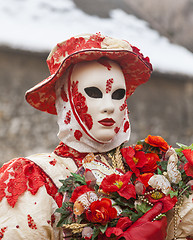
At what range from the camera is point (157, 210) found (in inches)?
52.2

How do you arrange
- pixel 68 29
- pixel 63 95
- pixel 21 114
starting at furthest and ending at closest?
pixel 68 29 → pixel 21 114 → pixel 63 95

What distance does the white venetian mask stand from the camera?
1.56 meters

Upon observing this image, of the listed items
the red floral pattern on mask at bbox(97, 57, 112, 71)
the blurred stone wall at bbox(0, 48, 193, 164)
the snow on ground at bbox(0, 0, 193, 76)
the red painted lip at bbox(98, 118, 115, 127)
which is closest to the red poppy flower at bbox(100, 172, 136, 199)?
the red painted lip at bbox(98, 118, 115, 127)

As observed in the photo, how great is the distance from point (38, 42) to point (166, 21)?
1268 millimetres

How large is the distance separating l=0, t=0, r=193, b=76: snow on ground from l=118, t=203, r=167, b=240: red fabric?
2.82 meters

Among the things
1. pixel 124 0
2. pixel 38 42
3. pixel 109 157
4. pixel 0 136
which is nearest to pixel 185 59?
pixel 124 0

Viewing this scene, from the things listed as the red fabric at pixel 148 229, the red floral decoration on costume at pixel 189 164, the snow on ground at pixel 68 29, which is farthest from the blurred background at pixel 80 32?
the red fabric at pixel 148 229

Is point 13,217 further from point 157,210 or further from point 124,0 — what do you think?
point 124,0

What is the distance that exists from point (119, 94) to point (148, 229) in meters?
0.60

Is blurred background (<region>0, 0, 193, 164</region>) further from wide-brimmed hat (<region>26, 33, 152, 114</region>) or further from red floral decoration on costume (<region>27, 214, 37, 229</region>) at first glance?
red floral decoration on costume (<region>27, 214, 37, 229</region>)

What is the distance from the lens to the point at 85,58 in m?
1.57

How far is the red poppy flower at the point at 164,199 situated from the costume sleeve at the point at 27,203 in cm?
36

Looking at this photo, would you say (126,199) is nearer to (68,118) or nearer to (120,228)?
(120,228)

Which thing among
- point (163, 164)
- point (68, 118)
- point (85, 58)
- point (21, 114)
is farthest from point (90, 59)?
point (21, 114)
